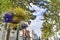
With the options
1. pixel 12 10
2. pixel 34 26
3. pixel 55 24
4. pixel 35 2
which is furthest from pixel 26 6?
pixel 55 24

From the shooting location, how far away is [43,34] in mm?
3789

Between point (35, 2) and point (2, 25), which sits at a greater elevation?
point (35, 2)

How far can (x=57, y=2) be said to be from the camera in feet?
10.6

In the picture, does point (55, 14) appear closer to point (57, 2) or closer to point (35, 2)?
point (57, 2)

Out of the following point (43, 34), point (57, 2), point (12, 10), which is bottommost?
point (43, 34)

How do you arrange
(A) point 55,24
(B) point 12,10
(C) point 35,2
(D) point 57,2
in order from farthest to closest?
(A) point 55,24, (D) point 57,2, (C) point 35,2, (B) point 12,10

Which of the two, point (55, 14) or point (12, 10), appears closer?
point (12, 10)

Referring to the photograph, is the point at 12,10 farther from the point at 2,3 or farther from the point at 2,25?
the point at 2,25

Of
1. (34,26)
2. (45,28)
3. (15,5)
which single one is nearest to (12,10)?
(15,5)

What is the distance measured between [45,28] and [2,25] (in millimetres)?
1153

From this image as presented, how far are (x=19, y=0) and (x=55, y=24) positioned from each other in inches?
48.4

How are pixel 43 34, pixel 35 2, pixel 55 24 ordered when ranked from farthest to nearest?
pixel 43 34 < pixel 55 24 < pixel 35 2

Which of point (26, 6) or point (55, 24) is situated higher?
point (26, 6)

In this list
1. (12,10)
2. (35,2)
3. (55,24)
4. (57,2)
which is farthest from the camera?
(55,24)
